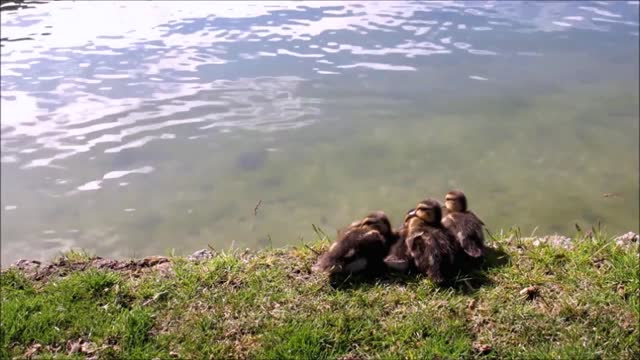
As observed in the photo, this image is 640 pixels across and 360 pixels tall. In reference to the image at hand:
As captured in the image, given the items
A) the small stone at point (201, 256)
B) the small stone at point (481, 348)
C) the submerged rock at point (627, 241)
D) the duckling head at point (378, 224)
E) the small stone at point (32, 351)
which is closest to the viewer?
the small stone at point (481, 348)

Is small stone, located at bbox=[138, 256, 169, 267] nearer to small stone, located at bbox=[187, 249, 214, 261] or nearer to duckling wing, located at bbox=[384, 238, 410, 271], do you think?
small stone, located at bbox=[187, 249, 214, 261]

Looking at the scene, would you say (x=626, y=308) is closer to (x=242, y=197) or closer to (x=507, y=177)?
(x=507, y=177)

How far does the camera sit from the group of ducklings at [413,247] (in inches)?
193

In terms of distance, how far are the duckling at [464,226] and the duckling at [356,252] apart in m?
0.55

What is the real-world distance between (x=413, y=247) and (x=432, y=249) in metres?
0.17

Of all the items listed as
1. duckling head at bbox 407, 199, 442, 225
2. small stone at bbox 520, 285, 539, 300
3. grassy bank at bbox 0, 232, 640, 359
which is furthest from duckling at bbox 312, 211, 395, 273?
small stone at bbox 520, 285, 539, 300

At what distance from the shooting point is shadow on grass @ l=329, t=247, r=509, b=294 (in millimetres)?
4879

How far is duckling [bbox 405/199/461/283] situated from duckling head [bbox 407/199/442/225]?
→ 3 cm

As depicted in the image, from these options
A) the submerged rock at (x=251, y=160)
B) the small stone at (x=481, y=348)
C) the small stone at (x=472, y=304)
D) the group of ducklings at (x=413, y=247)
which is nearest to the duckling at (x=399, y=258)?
the group of ducklings at (x=413, y=247)

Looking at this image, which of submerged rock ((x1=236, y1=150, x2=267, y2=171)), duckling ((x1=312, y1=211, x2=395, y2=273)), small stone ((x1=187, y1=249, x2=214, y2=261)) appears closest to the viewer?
duckling ((x1=312, y1=211, x2=395, y2=273))

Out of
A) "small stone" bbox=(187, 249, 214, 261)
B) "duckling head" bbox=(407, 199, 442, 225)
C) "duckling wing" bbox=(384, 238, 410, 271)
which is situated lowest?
"small stone" bbox=(187, 249, 214, 261)

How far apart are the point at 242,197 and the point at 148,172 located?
150cm

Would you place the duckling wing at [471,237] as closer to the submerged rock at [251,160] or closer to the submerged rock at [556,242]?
A: the submerged rock at [556,242]

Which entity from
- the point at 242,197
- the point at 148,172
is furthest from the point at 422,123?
the point at 148,172
